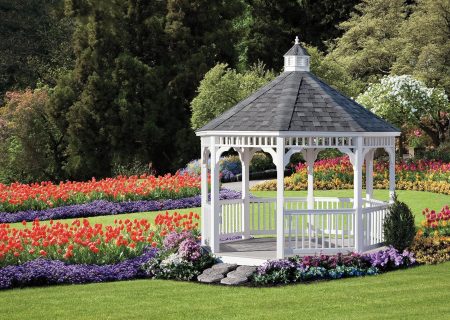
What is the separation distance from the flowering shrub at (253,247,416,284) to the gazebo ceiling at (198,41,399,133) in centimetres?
219

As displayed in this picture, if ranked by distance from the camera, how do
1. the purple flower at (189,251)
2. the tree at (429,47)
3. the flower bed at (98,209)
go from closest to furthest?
the purple flower at (189,251), the flower bed at (98,209), the tree at (429,47)

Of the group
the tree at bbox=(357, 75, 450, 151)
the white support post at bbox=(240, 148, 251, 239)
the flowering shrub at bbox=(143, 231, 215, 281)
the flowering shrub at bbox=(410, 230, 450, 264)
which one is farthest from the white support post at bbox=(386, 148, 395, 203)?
the tree at bbox=(357, 75, 450, 151)

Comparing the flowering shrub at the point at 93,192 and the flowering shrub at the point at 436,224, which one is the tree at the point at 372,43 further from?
the flowering shrub at the point at 436,224

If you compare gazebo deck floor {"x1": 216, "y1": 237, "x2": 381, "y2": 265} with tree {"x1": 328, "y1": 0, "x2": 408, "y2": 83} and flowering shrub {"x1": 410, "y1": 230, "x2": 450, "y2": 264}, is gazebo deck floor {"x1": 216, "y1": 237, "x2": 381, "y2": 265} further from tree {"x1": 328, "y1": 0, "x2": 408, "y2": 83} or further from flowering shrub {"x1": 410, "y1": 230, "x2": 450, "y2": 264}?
tree {"x1": 328, "y1": 0, "x2": 408, "y2": 83}

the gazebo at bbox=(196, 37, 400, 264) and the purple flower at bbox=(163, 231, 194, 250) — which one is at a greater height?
the gazebo at bbox=(196, 37, 400, 264)

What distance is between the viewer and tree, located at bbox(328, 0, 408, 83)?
119ft

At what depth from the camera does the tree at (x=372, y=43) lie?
3631 centimetres

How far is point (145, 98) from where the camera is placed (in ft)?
121

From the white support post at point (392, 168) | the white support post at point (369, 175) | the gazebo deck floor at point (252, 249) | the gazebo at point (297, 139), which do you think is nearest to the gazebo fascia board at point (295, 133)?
the gazebo at point (297, 139)

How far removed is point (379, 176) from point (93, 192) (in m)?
9.29

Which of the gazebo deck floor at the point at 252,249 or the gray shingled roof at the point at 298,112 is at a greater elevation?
the gray shingled roof at the point at 298,112

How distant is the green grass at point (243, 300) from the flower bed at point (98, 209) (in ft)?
28.4

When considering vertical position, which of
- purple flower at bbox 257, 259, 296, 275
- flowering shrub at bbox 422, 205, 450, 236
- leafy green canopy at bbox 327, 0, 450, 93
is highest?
leafy green canopy at bbox 327, 0, 450, 93

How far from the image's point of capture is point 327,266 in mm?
13969
